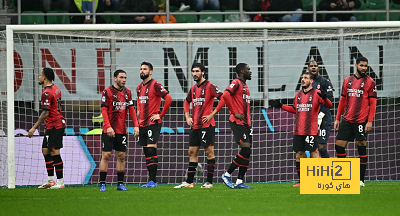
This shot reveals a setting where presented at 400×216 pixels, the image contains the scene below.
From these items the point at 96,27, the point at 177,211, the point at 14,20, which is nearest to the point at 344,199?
the point at 177,211

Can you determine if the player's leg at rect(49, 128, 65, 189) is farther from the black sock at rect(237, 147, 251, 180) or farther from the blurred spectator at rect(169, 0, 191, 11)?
Answer: the blurred spectator at rect(169, 0, 191, 11)

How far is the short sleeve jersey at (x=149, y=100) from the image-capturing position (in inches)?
327

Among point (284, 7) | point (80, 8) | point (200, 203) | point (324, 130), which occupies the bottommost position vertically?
point (200, 203)

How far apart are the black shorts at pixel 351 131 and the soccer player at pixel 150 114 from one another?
2.73 m

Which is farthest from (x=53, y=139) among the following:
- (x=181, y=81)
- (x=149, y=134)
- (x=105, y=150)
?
(x=181, y=81)

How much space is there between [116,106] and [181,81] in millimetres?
3774

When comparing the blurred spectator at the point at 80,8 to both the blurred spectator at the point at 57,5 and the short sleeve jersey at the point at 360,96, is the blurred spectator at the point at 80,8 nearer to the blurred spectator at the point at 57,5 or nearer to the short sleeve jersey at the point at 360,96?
the blurred spectator at the point at 57,5

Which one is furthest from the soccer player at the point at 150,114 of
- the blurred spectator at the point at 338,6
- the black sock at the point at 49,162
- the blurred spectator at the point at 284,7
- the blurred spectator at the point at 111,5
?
the blurred spectator at the point at 338,6

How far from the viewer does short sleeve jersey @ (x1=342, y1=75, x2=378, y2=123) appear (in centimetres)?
811

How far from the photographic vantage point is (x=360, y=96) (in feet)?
26.7

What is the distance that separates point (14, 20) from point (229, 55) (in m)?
5.46

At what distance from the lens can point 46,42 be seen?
11141mm

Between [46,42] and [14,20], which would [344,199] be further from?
[14,20]

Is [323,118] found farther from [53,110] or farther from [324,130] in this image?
[53,110]
